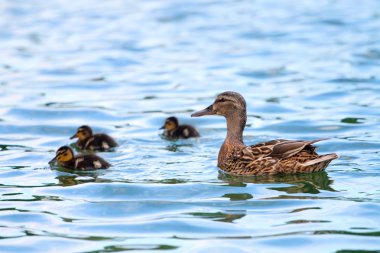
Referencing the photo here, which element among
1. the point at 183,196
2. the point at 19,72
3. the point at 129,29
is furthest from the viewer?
the point at 129,29

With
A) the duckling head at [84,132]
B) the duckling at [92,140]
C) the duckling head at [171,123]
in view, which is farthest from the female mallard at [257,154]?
the duckling head at [84,132]

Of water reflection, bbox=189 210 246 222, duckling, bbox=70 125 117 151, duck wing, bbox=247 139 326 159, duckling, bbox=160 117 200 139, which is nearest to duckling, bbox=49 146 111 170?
duckling, bbox=70 125 117 151

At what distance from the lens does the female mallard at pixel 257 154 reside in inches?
345

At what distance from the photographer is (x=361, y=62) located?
51.1 feet

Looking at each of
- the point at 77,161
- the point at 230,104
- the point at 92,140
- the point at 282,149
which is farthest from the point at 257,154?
the point at 92,140

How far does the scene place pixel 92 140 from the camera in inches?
415

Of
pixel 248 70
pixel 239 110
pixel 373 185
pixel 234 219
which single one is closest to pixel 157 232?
pixel 234 219

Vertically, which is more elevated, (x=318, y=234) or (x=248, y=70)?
(x=248, y=70)

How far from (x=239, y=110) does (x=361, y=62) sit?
6.43 metres

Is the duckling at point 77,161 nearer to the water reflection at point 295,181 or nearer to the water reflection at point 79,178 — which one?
the water reflection at point 79,178

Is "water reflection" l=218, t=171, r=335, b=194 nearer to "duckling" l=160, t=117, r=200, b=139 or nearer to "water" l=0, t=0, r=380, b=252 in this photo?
"water" l=0, t=0, r=380, b=252

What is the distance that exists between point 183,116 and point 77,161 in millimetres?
3174

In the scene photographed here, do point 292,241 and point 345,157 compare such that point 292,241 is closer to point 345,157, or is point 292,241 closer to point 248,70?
point 345,157

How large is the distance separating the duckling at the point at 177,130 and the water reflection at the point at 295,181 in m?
1.79
